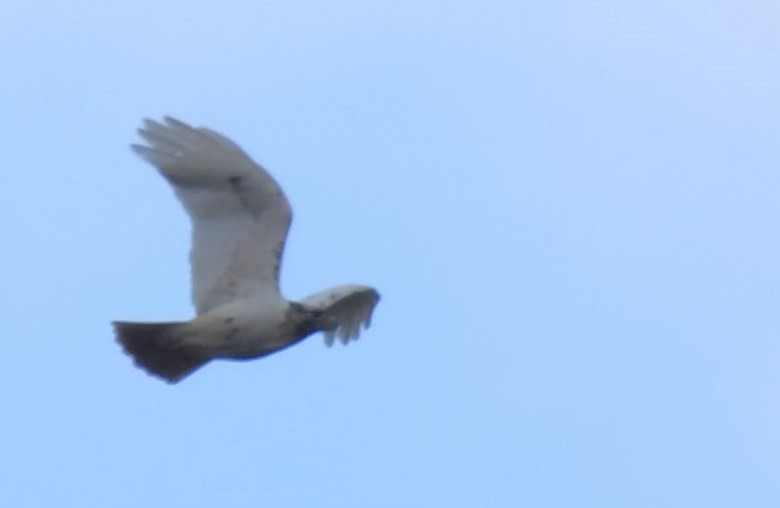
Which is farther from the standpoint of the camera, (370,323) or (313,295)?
(370,323)

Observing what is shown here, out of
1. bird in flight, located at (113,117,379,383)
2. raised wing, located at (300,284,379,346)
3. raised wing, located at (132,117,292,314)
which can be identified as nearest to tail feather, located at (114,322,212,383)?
bird in flight, located at (113,117,379,383)

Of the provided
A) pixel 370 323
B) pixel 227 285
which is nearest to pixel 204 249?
pixel 227 285

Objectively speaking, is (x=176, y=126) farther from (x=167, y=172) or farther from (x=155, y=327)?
(x=155, y=327)

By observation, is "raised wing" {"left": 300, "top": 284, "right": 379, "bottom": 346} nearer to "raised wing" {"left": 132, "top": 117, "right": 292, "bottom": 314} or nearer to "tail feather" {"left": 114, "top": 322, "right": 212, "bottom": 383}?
"raised wing" {"left": 132, "top": 117, "right": 292, "bottom": 314}

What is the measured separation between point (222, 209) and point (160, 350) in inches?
50.4

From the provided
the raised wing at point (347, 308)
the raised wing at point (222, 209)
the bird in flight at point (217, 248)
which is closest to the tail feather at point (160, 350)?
the bird in flight at point (217, 248)

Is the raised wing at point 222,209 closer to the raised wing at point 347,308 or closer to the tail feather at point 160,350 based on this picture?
the tail feather at point 160,350

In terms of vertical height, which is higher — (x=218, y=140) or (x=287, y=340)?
(x=218, y=140)

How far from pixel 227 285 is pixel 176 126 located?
1.38 meters

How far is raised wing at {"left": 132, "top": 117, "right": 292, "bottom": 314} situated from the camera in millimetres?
19109

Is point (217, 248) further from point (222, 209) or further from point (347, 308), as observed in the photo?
point (347, 308)

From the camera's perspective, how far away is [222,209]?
63.2ft

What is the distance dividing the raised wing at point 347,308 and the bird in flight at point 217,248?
8 cm

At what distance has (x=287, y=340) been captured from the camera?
61.3ft
